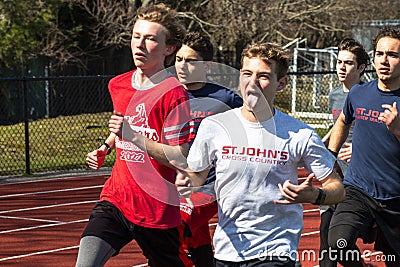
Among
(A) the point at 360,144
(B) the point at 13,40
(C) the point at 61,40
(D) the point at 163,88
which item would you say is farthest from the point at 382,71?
(C) the point at 61,40

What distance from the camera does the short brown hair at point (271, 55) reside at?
4262 millimetres

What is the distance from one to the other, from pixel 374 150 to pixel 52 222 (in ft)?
17.6

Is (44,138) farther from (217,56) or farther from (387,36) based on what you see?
(217,56)

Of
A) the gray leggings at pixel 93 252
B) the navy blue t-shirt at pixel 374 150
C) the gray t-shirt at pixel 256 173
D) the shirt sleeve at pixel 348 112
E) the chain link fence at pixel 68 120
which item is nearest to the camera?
the gray t-shirt at pixel 256 173

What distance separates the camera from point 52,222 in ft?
33.3

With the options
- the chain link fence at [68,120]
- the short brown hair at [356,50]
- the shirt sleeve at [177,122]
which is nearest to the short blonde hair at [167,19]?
the shirt sleeve at [177,122]

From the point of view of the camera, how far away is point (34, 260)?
8.13 m

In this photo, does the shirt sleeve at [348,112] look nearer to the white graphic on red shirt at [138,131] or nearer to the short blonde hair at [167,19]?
the short blonde hair at [167,19]

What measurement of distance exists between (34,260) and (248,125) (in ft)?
14.9

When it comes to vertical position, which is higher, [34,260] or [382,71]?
[382,71]

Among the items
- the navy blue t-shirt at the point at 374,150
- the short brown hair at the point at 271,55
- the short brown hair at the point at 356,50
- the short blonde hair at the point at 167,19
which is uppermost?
the short blonde hair at the point at 167,19

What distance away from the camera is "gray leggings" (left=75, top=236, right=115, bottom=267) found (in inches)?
191

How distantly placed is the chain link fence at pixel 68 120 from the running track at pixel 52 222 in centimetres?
109

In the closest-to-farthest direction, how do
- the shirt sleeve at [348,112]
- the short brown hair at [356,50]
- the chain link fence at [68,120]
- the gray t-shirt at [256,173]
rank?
the gray t-shirt at [256,173], the shirt sleeve at [348,112], the short brown hair at [356,50], the chain link fence at [68,120]
